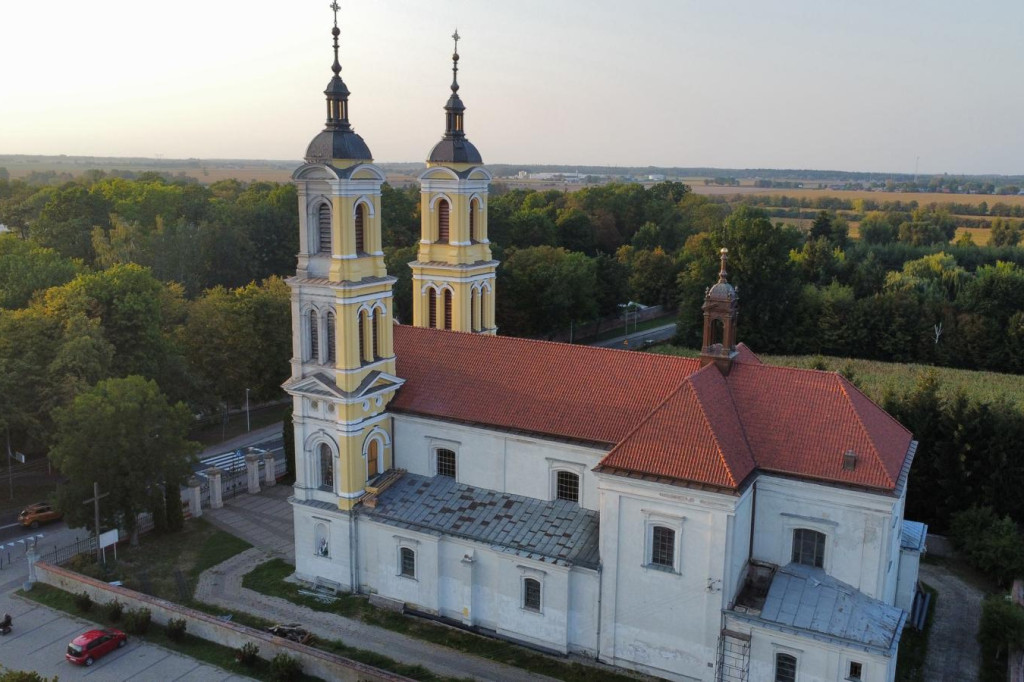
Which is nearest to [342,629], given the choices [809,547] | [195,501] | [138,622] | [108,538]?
[138,622]

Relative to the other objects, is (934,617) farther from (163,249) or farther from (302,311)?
(163,249)

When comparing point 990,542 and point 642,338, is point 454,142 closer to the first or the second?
point 990,542

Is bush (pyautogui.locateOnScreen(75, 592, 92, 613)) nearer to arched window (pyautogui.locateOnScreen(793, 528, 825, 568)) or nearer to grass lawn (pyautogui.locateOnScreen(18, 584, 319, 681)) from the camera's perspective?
grass lawn (pyautogui.locateOnScreen(18, 584, 319, 681))

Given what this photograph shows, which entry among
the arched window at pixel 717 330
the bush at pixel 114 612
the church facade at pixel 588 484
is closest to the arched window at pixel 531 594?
the church facade at pixel 588 484

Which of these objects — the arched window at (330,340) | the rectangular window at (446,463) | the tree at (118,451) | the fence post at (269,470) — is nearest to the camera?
the arched window at (330,340)

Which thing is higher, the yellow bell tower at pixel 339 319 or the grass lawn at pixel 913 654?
the yellow bell tower at pixel 339 319

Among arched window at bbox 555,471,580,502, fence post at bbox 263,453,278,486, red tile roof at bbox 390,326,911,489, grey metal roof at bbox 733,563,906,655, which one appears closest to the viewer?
grey metal roof at bbox 733,563,906,655

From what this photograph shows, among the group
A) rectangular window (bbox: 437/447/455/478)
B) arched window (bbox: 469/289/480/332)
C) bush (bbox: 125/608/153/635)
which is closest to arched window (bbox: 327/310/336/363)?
rectangular window (bbox: 437/447/455/478)

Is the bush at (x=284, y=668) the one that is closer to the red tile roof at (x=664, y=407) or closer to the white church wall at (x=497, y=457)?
the white church wall at (x=497, y=457)
